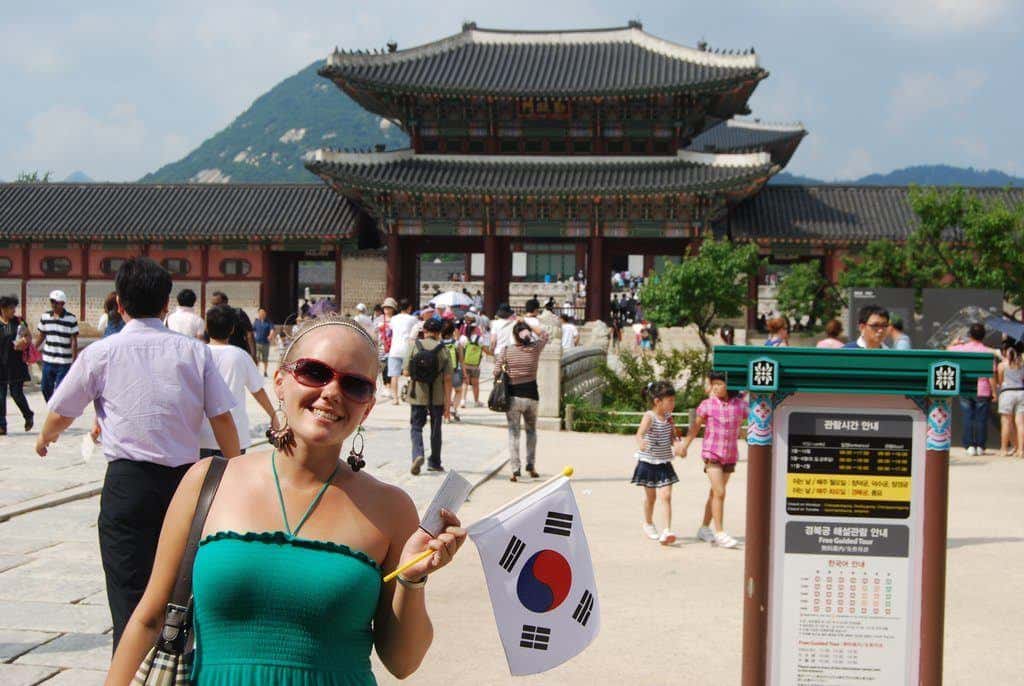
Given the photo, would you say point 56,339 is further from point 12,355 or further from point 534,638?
point 534,638

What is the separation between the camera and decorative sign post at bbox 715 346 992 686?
4.08 metres

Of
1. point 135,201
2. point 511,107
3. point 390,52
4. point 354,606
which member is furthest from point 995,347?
point 135,201

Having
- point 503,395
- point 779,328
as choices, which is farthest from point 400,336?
point 779,328

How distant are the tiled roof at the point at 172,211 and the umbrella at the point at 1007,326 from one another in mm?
20323

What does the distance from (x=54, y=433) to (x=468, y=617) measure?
8.42 feet

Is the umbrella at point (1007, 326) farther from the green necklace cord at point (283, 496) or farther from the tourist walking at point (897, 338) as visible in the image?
the green necklace cord at point (283, 496)

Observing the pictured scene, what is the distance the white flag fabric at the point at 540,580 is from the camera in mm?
3090

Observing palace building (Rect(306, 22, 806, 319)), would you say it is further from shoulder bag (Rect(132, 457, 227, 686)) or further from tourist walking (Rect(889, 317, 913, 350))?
shoulder bag (Rect(132, 457, 227, 686))

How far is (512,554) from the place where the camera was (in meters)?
3.11

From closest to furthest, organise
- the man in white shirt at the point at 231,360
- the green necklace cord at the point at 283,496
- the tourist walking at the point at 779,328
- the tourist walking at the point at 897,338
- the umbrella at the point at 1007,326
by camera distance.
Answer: the green necklace cord at the point at 283,496 → the man in white shirt at the point at 231,360 → the tourist walking at the point at 779,328 → the tourist walking at the point at 897,338 → the umbrella at the point at 1007,326

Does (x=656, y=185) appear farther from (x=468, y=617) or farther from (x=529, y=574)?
(x=529, y=574)

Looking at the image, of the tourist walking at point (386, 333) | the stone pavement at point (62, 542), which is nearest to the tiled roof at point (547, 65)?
the tourist walking at point (386, 333)

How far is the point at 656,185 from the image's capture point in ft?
101

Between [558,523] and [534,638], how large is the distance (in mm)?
337
